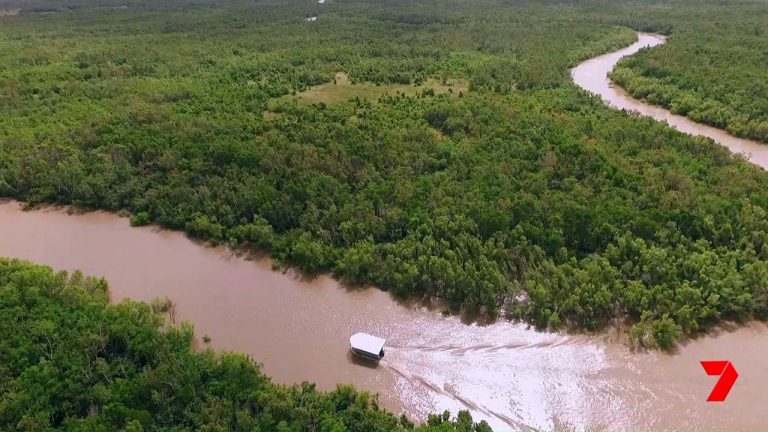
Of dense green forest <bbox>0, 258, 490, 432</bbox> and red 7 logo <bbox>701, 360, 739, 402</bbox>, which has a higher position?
dense green forest <bbox>0, 258, 490, 432</bbox>

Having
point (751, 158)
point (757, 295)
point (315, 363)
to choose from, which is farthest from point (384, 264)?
point (751, 158)

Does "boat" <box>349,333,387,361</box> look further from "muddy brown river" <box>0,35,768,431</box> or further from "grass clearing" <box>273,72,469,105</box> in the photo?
"grass clearing" <box>273,72,469,105</box>

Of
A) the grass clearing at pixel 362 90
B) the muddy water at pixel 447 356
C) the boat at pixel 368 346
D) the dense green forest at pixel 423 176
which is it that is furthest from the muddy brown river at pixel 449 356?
the grass clearing at pixel 362 90

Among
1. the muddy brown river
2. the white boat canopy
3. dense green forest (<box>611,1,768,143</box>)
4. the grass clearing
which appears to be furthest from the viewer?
the grass clearing

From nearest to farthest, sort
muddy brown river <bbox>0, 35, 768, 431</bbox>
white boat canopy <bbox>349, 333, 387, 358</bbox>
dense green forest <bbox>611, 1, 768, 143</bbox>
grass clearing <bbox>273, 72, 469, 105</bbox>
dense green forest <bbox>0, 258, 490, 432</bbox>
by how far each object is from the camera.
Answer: dense green forest <bbox>0, 258, 490, 432</bbox> < muddy brown river <bbox>0, 35, 768, 431</bbox> < white boat canopy <bbox>349, 333, 387, 358</bbox> < dense green forest <bbox>611, 1, 768, 143</bbox> < grass clearing <bbox>273, 72, 469, 105</bbox>

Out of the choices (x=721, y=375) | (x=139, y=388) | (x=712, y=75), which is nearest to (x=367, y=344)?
(x=139, y=388)

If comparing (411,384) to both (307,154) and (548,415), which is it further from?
(307,154)

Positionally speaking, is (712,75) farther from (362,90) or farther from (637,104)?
(362,90)

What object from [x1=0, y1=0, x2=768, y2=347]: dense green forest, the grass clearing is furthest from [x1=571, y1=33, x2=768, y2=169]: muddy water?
the grass clearing
